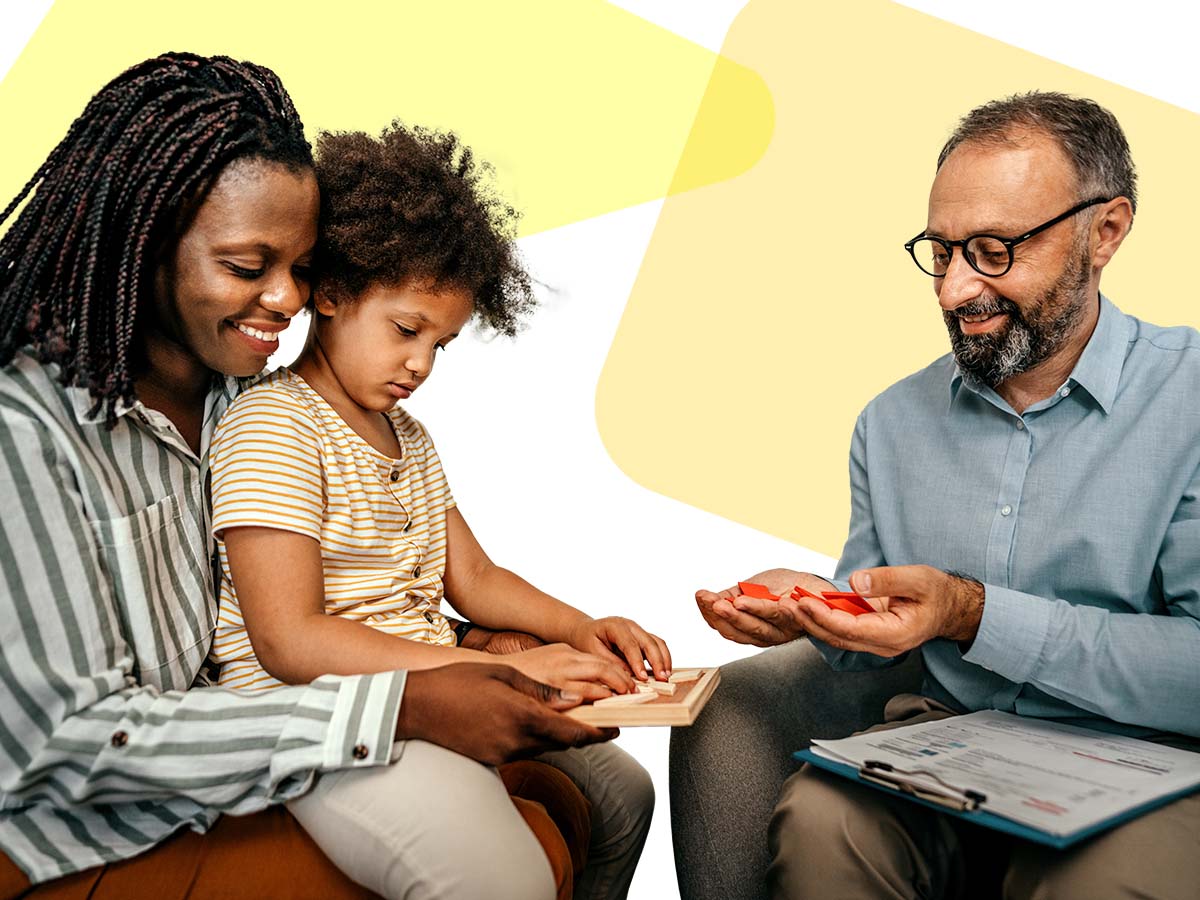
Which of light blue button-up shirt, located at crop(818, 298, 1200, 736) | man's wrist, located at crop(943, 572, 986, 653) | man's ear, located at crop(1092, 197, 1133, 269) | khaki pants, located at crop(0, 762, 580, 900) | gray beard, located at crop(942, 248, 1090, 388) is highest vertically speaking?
man's ear, located at crop(1092, 197, 1133, 269)

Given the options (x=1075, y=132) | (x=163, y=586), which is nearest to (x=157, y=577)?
(x=163, y=586)

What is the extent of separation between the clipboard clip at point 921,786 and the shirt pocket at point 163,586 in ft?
3.27

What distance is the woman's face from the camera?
1667 mm

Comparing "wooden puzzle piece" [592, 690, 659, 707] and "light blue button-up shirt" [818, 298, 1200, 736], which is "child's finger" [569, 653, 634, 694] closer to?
"wooden puzzle piece" [592, 690, 659, 707]

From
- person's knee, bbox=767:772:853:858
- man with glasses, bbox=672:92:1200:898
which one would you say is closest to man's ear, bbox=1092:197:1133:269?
man with glasses, bbox=672:92:1200:898

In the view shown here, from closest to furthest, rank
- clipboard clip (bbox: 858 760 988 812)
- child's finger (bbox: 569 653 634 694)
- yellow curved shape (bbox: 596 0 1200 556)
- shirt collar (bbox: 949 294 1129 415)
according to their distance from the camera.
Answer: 1. clipboard clip (bbox: 858 760 988 812)
2. child's finger (bbox: 569 653 634 694)
3. shirt collar (bbox: 949 294 1129 415)
4. yellow curved shape (bbox: 596 0 1200 556)

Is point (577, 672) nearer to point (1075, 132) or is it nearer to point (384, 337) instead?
point (384, 337)

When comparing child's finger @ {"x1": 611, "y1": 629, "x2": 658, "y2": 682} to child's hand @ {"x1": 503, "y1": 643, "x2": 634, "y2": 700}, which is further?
child's finger @ {"x1": 611, "y1": 629, "x2": 658, "y2": 682}

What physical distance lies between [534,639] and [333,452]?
0.56m

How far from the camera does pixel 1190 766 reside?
1663 mm

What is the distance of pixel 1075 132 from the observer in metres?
2.04

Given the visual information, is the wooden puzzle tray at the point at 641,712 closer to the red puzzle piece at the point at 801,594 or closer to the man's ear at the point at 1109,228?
the red puzzle piece at the point at 801,594

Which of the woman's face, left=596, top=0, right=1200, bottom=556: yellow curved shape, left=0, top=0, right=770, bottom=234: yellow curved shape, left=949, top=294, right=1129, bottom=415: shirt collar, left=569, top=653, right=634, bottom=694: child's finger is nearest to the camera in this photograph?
the woman's face

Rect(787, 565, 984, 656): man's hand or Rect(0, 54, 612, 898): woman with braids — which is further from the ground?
Rect(787, 565, 984, 656): man's hand
